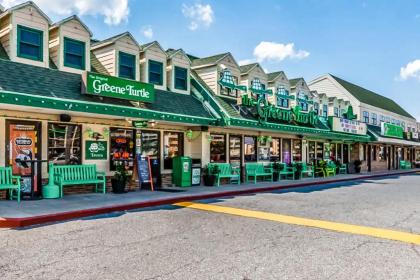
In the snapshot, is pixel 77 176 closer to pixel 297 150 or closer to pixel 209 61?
pixel 209 61

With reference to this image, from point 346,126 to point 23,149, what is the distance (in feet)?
70.9

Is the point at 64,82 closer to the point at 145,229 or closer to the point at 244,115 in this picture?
the point at 145,229

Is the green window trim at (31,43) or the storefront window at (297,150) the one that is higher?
the green window trim at (31,43)

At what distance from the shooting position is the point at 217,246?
21.4ft

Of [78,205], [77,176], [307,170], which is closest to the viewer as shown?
[78,205]

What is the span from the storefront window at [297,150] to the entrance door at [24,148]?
51.2 ft

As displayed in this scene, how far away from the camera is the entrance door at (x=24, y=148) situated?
11469mm

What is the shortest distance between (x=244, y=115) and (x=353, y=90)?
21162 mm

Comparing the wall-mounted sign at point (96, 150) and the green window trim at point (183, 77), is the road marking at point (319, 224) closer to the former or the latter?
the wall-mounted sign at point (96, 150)

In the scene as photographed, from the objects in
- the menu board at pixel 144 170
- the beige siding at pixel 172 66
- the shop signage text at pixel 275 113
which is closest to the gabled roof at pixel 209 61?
the beige siding at pixel 172 66

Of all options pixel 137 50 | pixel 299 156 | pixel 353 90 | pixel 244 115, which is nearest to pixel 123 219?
pixel 137 50

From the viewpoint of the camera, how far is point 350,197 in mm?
13828

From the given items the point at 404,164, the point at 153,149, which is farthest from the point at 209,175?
the point at 404,164

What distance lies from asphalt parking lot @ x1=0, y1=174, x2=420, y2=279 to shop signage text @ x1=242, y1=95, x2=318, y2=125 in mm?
9012
